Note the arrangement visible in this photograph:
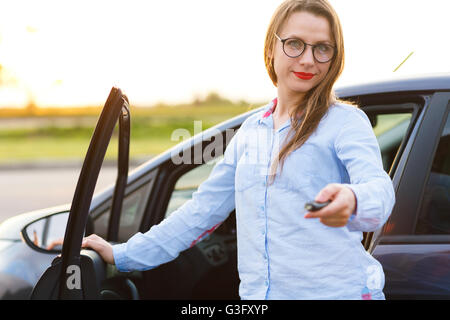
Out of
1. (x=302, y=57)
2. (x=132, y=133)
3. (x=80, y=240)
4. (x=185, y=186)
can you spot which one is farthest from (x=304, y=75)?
(x=132, y=133)

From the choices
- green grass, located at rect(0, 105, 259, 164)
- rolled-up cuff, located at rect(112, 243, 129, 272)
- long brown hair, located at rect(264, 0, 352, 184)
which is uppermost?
long brown hair, located at rect(264, 0, 352, 184)

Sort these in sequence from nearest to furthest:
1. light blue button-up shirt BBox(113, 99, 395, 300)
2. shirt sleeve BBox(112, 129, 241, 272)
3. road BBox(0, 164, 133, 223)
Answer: light blue button-up shirt BBox(113, 99, 395, 300), shirt sleeve BBox(112, 129, 241, 272), road BBox(0, 164, 133, 223)

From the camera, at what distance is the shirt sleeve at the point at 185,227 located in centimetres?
175

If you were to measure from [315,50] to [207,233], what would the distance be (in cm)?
74

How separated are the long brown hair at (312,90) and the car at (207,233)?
521 millimetres

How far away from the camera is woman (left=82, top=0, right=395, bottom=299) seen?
136cm

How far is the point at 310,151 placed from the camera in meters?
1.40

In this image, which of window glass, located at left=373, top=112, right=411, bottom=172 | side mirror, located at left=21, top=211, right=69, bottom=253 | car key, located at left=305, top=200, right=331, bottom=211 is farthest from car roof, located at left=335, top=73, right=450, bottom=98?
side mirror, located at left=21, top=211, right=69, bottom=253

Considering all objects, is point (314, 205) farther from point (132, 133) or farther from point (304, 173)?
point (132, 133)

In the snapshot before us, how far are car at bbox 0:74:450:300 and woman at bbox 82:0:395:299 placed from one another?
0.37 m

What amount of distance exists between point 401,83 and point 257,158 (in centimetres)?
79

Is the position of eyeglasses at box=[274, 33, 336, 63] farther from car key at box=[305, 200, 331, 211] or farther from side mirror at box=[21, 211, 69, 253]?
side mirror at box=[21, 211, 69, 253]

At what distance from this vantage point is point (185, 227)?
69.3 inches

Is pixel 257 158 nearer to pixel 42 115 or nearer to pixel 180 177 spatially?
pixel 180 177
